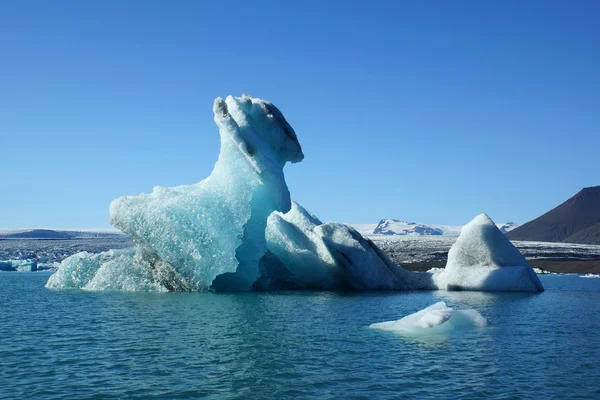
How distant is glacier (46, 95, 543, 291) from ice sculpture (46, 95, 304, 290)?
0.12 ft

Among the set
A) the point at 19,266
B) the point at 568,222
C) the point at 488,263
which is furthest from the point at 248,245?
the point at 568,222

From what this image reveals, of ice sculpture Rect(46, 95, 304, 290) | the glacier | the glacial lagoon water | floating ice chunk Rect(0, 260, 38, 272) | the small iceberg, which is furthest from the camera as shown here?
floating ice chunk Rect(0, 260, 38, 272)

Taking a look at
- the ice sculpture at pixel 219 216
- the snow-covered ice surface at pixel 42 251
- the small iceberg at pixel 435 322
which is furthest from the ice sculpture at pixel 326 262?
the snow-covered ice surface at pixel 42 251

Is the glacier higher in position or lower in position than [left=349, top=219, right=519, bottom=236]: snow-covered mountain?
lower

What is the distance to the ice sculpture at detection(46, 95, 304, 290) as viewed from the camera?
20.8 meters

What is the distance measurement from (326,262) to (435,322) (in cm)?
1311

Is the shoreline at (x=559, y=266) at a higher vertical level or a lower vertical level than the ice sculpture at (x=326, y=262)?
lower

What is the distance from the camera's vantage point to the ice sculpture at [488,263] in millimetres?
25578

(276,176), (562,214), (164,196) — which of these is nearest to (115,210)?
(164,196)

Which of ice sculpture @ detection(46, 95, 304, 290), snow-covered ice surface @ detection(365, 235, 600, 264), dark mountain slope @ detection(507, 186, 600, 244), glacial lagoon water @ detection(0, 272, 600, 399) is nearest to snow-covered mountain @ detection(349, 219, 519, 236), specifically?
dark mountain slope @ detection(507, 186, 600, 244)

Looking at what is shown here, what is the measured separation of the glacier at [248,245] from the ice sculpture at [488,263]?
4 cm

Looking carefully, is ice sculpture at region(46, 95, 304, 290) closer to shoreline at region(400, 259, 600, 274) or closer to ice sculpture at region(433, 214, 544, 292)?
ice sculpture at region(433, 214, 544, 292)

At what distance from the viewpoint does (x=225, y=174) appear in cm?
2262

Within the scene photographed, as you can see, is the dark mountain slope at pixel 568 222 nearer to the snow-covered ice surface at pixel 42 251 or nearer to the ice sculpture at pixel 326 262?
the snow-covered ice surface at pixel 42 251
